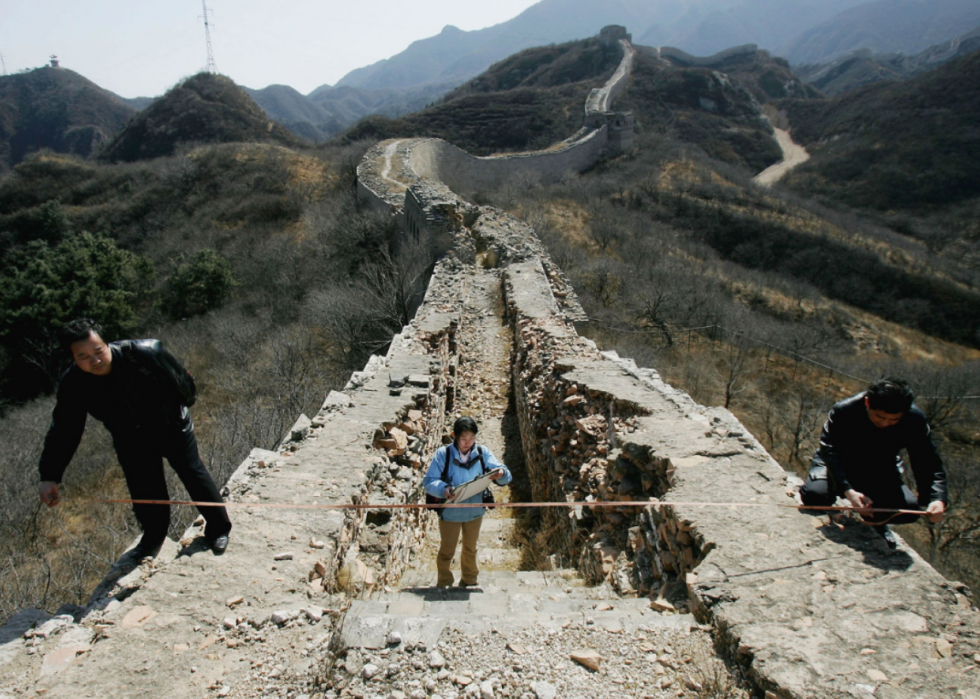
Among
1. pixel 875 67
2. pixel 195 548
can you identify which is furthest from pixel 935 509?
pixel 875 67

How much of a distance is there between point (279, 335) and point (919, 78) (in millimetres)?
64960

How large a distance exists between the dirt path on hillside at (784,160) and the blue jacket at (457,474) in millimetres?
48531

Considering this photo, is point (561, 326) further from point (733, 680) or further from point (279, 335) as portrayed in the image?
point (279, 335)

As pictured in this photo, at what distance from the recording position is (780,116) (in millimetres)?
64812

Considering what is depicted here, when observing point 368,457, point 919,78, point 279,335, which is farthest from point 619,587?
point 919,78

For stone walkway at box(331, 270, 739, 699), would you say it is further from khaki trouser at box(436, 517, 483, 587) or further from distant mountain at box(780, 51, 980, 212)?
distant mountain at box(780, 51, 980, 212)

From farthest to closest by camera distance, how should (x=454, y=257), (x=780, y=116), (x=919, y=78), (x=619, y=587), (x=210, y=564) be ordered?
(x=780, y=116)
(x=919, y=78)
(x=454, y=257)
(x=619, y=587)
(x=210, y=564)

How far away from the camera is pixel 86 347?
281 centimetres

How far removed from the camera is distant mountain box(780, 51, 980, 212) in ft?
130

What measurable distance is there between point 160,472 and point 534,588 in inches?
99.7

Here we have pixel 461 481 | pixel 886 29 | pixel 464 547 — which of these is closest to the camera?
pixel 461 481

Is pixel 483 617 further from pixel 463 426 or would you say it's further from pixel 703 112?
pixel 703 112

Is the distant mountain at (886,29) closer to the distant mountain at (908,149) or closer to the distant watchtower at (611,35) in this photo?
the distant watchtower at (611,35)

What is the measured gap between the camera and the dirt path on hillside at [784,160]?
4897cm
